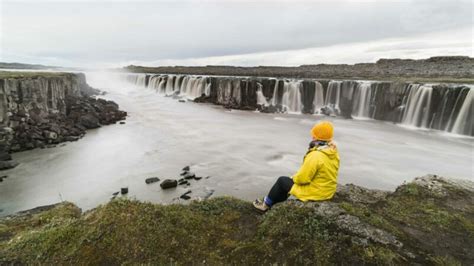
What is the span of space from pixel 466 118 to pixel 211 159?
1950 centimetres

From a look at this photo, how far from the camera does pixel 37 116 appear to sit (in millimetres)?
17141

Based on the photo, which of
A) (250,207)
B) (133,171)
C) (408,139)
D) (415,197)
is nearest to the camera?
(250,207)

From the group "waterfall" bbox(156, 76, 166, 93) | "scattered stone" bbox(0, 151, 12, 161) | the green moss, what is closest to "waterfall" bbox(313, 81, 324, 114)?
the green moss

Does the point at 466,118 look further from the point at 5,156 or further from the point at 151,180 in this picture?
the point at 5,156

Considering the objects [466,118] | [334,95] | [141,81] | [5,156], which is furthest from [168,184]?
[141,81]

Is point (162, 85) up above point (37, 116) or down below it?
above

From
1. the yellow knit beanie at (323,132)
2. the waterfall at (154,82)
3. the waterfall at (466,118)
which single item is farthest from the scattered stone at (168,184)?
the waterfall at (154,82)

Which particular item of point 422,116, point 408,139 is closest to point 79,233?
point 408,139

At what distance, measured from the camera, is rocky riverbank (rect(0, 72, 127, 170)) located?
48.4 feet

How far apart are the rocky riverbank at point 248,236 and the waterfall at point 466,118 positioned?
62.4 ft

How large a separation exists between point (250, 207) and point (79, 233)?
298cm

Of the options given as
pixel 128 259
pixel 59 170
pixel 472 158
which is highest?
pixel 128 259

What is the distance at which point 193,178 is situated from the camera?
11.3 metres

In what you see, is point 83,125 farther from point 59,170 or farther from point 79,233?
point 79,233
